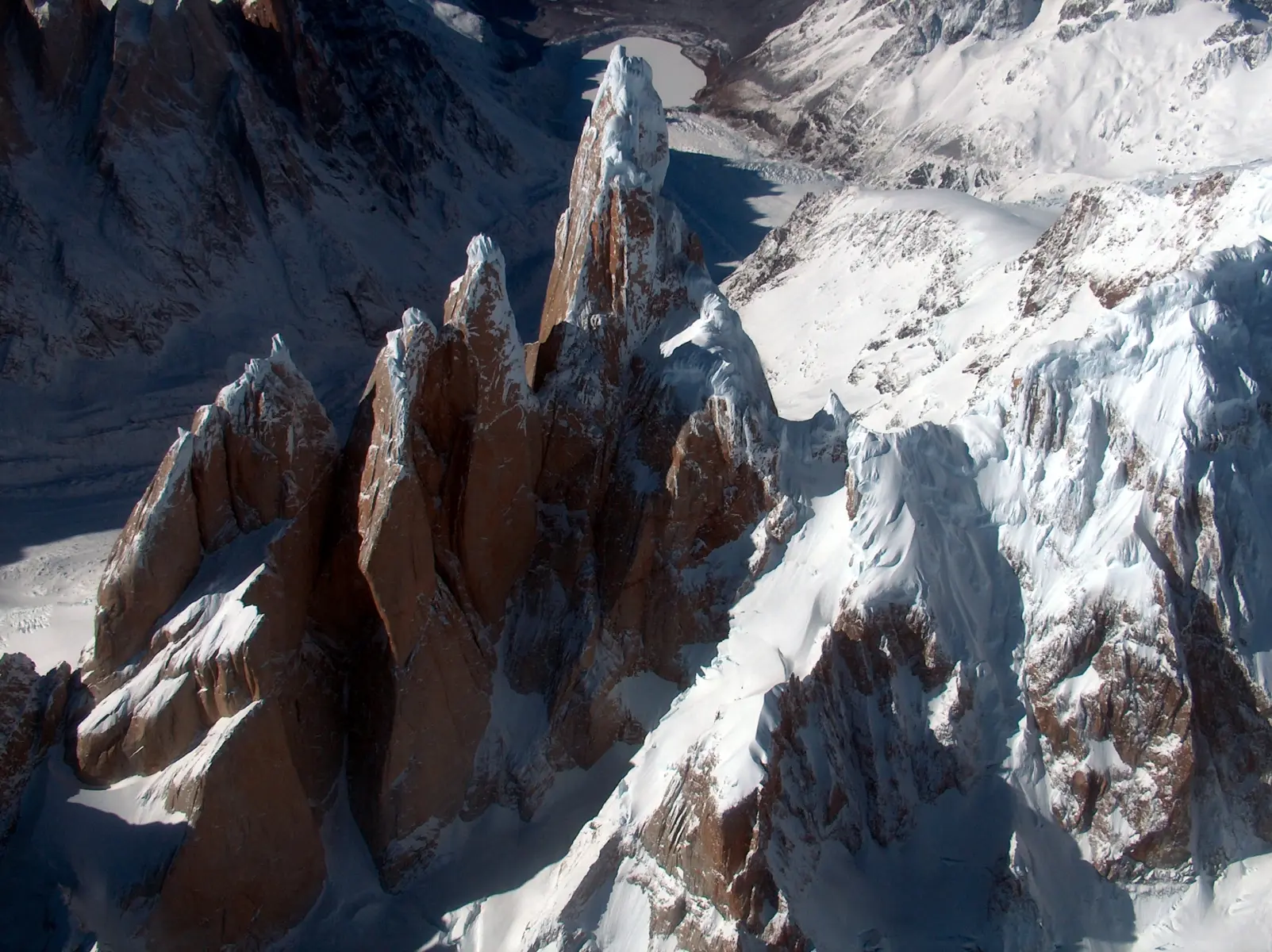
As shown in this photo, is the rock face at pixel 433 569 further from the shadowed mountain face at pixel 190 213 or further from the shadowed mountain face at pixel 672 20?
the shadowed mountain face at pixel 672 20

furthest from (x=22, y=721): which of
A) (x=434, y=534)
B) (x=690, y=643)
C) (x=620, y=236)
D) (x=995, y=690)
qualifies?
(x=995, y=690)

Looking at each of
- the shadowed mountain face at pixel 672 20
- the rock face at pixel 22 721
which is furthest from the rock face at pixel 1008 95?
the rock face at pixel 22 721

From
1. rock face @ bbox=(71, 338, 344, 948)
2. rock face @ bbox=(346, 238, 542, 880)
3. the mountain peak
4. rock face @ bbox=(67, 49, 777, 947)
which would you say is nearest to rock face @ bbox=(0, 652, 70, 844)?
rock face @ bbox=(71, 338, 344, 948)

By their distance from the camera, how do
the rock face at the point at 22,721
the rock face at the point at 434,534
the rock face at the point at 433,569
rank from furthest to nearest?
the rock face at the point at 434,534, the rock face at the point at 433,569, the rock face at the point at 22,721

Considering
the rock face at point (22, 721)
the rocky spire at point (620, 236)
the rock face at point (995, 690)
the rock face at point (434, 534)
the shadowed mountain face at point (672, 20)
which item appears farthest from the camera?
the shadowed mountain face at point (672, 20)

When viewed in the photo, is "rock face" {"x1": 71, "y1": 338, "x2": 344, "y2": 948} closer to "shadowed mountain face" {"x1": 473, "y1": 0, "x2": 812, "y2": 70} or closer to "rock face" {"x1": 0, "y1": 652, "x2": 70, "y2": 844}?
"rock face" {"x1": 0, "y1": 652, "x2": 70, "y2": 844}

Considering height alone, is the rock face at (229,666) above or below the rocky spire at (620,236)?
below

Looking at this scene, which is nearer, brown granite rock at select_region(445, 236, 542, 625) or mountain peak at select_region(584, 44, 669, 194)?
brown granite rock at select_region(445, 236, 542, 625)

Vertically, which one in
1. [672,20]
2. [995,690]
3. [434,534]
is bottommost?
[995,690]

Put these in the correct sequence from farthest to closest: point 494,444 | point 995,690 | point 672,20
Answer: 1. point 672,20
2. point 494,444
3. point 995,690

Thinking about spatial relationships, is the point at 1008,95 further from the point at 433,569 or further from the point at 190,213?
the point at 433,569
